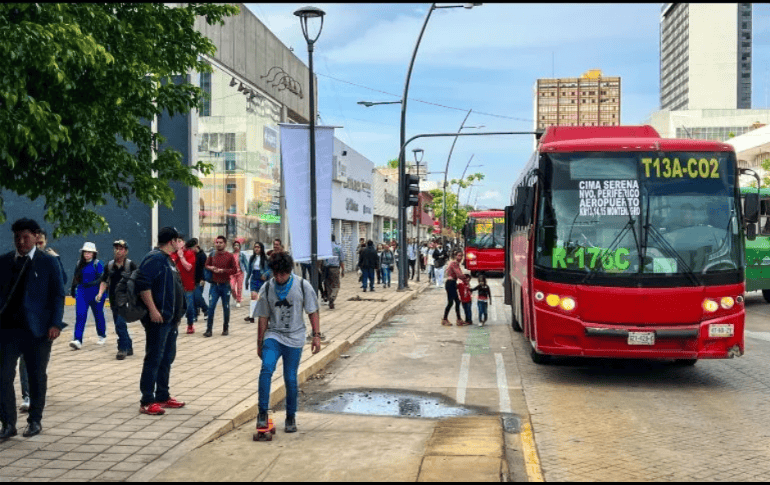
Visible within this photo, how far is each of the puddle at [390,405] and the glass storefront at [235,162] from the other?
13790 millimetres

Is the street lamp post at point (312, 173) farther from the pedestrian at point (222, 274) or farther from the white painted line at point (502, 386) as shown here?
the white painted line at point (502, 386)

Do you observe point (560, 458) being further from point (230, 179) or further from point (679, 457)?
point (230, 179)

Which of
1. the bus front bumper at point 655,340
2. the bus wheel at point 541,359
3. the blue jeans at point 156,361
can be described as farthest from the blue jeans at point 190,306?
the bus front bumper at point 655,340

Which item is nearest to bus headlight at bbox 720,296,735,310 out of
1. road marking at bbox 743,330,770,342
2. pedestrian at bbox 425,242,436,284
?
road marking at bbox 743,330,770,342

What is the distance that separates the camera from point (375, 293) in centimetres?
2725

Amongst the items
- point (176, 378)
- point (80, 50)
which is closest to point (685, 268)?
point (176, 378)

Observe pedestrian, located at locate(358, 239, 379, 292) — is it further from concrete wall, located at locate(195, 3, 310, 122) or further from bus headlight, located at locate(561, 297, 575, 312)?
bus headlight, located at locate(561, 297, 575, 312)

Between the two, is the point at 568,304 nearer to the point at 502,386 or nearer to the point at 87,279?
the point at 502,386

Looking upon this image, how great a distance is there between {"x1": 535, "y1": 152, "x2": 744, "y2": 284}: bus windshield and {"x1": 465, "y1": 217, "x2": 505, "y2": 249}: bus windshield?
28002 mm

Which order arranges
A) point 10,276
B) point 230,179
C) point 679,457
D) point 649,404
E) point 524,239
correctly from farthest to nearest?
point 230,179 → point 524,239 → point 649,404 → point 10,276 → point 679,457

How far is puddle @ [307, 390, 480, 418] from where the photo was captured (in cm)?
855

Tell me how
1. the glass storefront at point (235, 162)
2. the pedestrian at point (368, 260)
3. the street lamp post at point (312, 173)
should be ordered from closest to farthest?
1. the street lamp post at point (312, 173)
2. the glass storefront at point (235, 162)
3. the pedestrian at point (368, 260)

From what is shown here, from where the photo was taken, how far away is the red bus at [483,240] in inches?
1522

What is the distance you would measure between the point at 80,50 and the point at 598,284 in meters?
6.53
